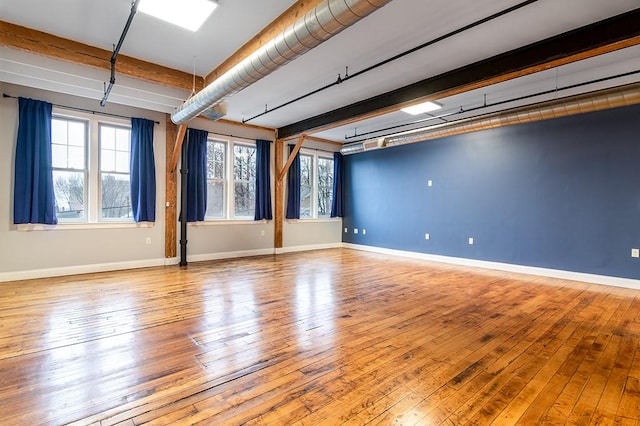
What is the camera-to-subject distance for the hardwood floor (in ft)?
6.02

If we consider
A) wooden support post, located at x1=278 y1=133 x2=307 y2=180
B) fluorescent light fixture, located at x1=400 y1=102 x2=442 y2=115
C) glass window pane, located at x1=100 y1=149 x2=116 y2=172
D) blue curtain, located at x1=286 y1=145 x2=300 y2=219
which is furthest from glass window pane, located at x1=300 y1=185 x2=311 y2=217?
glass window pane, located at x1=100 y1=149 x2=116 y2=172

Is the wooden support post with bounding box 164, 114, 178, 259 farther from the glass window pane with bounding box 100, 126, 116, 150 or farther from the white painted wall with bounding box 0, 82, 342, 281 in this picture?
the glass window pane with bounding box 100, 126, 116, 150

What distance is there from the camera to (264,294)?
4.19 meters

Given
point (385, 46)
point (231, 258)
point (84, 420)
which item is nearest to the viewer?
point (84, 420)

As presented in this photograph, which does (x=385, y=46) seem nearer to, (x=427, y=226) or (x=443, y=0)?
(x=443, y=0)

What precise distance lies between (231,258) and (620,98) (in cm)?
670

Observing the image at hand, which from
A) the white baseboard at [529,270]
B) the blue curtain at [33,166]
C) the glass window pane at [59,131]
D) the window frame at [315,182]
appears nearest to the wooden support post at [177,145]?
the glass window pane at [59,131]

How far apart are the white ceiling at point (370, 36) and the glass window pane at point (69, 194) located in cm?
195

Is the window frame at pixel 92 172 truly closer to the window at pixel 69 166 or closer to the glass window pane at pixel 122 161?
the window at pixel 69 166

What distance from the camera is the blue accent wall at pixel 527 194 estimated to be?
4867 mm

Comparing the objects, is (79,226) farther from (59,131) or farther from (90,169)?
(59,131)

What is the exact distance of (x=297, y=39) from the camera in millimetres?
2488

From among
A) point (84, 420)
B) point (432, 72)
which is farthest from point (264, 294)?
point (432, 72)

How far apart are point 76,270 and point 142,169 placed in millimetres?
1935
